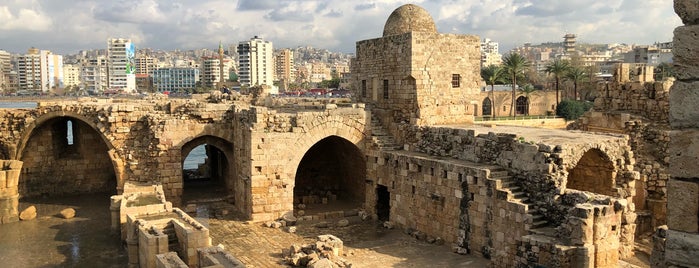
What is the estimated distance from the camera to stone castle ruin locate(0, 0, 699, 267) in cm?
1223

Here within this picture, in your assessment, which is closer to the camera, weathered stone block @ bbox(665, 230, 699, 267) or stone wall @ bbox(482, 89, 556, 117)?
weathered stone block @ bbox(665, 230, 699, 267)

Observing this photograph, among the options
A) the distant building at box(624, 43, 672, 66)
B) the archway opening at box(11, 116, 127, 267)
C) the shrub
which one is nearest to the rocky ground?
the archway opening at box(11, 116, 127, 267)

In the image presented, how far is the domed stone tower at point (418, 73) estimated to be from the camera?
17.6m

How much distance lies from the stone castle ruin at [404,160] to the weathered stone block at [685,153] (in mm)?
5252

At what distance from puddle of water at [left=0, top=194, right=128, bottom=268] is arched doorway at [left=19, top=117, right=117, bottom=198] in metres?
1.21

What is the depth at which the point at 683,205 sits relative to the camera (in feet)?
13.3

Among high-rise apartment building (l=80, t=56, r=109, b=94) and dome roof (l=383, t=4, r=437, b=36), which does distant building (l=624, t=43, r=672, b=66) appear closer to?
dome roof (l=383, t=4, r=437, b=36)

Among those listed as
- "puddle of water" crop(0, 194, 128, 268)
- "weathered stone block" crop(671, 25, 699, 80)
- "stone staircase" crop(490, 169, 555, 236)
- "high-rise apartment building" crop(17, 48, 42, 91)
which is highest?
"high-rise apartment building" crop(17, 48, 42, 91)

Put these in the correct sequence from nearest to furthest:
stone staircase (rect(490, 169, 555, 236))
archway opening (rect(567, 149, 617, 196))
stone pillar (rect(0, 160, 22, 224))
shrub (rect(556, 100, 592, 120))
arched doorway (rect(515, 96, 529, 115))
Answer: stone staircase (rect(490, 169, 555, 236)), archway opening (rect(567, 149, 617, 196)), stone pillar (rect(0, 160, 22, 224)), shrub (rect(556, 100, 592, 120)), arched doorway (rect(515, 96, 529, 115))

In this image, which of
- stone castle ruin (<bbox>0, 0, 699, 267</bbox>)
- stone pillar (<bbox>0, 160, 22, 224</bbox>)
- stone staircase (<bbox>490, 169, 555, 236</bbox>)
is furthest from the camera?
stone pillar (<bbox>0, 160, 22, 224</bbox>)

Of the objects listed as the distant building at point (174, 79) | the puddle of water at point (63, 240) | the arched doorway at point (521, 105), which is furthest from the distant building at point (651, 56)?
the distant building at point (174, 79)

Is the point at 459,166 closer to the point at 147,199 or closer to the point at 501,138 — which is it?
the point at 501,138

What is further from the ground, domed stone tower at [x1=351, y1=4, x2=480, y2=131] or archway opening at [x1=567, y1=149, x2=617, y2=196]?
domed stone tower at [x1=351, y1=4, x2=480, y2=131]

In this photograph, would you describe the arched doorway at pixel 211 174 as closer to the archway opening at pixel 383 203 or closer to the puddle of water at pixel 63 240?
the puddle of water at pixel 63 240
